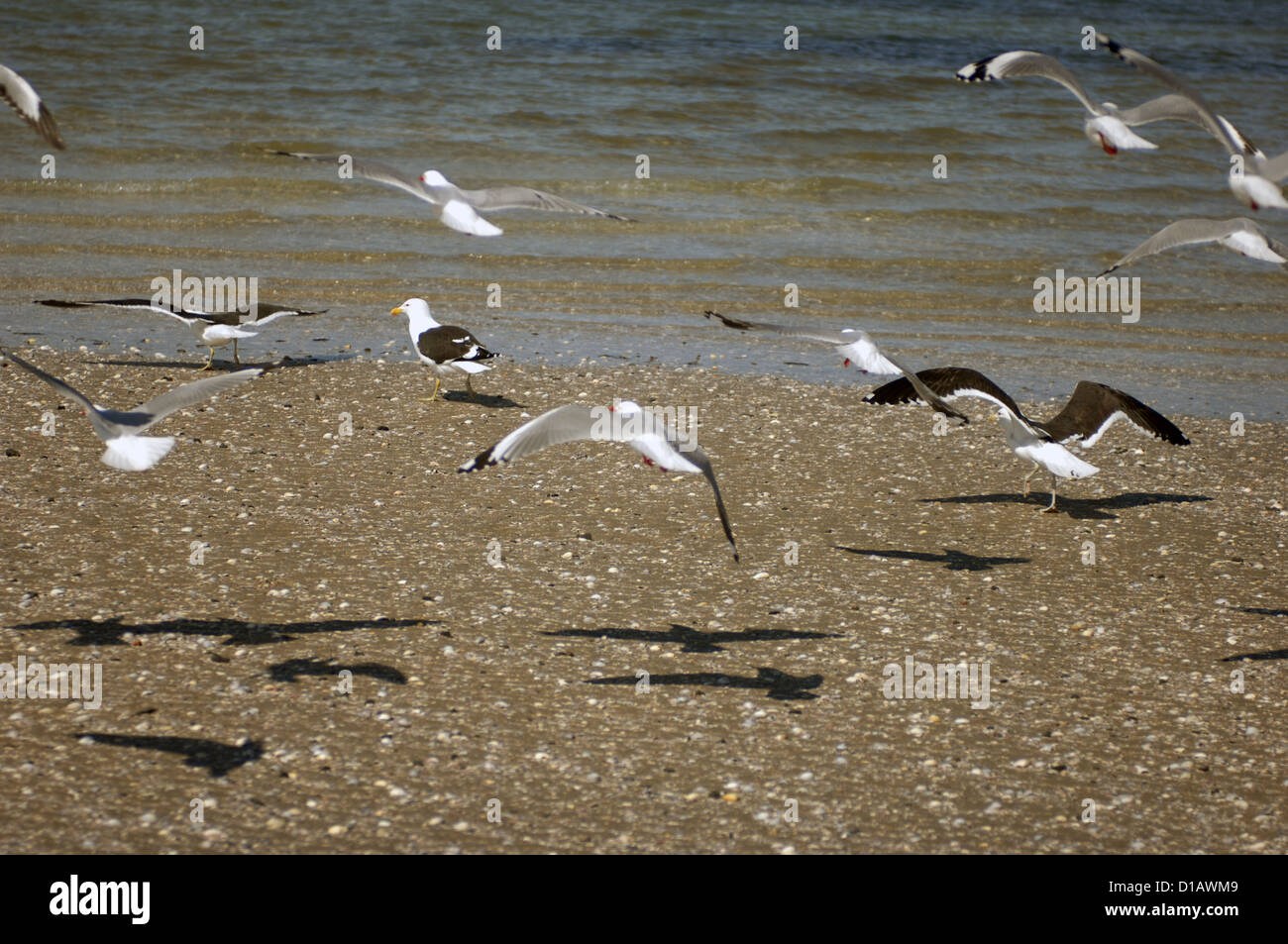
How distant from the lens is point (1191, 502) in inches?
351

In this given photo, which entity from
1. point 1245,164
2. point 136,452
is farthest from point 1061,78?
→ point 136,452

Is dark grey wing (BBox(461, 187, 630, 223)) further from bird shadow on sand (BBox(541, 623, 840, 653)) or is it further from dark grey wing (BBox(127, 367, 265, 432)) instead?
bird shadow on sand (BBox(541, 623, 840, 653))

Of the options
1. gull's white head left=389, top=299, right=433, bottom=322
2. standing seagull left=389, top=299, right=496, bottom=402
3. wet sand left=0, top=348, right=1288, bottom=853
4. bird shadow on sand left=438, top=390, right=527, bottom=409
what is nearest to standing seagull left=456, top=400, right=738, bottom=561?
wet sand left=0, top=348, right=1288, bottom=853

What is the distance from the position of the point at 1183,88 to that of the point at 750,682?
18.3ft

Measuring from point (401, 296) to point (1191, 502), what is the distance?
28.1 feet

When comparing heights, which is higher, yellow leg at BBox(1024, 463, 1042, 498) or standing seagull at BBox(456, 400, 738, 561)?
standing seagull at BBox(456, 400, 738, 561)

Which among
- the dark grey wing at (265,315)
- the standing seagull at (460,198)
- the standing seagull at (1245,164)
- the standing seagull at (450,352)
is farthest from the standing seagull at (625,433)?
the dark grey wing at (265,315)

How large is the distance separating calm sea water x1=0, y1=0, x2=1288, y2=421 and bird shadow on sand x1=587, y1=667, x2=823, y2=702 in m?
6.05

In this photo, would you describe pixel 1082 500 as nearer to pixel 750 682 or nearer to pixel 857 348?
pixel 857 348

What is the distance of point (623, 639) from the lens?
21.6ft

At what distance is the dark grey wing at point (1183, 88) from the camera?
867 cm

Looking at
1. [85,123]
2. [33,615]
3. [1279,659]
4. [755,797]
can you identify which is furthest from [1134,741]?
[85,123]

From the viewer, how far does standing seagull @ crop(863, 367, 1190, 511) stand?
823cm

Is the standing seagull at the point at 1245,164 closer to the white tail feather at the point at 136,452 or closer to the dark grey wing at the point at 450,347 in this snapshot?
the dark grey wing at the point at 450,347
